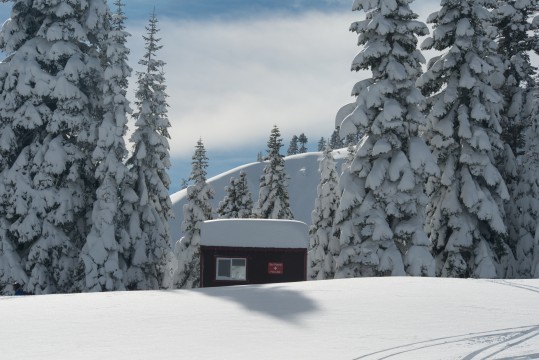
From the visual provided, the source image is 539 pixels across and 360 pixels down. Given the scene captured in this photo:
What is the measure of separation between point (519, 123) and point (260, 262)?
14.8 metres

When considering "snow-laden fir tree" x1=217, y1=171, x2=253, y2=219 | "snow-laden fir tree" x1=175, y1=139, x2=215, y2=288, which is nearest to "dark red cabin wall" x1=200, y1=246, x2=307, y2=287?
"snow-laden fir tree" x1=175, y1=139, x2=215, y2=288

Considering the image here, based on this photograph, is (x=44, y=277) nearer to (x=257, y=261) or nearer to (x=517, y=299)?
(x=257, y=261)

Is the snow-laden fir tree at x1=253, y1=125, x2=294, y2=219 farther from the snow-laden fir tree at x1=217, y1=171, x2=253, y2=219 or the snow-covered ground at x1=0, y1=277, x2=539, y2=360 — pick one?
the snow-covered ground at x1=0, y1=277, x2=539, y2=360

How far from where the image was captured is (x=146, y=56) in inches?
1222

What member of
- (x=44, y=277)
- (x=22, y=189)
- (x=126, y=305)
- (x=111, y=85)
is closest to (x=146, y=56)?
(x=111, y=85)

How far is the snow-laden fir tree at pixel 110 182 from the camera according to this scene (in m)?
23.9

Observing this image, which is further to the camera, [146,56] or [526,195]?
[146,56]

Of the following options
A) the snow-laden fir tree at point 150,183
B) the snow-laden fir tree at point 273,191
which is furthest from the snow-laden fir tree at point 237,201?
the snow-laden fir tree at point 150,183

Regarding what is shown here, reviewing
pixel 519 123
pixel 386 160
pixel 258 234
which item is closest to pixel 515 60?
pixel 519 123

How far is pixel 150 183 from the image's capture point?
29328mm

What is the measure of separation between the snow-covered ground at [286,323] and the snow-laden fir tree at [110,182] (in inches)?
309

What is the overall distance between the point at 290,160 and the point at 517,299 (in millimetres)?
148555

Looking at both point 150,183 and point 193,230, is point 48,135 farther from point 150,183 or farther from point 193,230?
point 193,230

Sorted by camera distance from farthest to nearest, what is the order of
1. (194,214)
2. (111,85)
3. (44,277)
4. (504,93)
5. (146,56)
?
(194,214), (146,56), (504,93), (111,85), (44,277)
